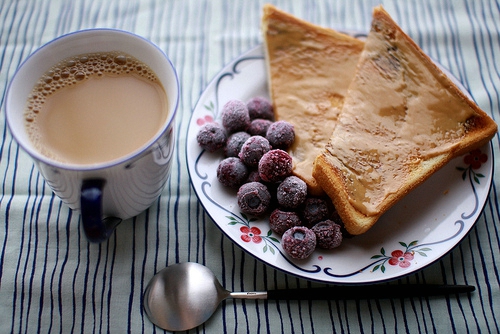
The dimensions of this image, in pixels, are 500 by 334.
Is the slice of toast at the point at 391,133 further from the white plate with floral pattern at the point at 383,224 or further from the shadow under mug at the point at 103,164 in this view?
the shadow under mug at the point at 103,164

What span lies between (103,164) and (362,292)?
2.63 ft

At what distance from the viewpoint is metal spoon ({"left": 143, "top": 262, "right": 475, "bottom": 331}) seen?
1369mm

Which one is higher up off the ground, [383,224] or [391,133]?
[391,133]

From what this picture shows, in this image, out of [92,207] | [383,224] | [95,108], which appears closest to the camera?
[92,207]

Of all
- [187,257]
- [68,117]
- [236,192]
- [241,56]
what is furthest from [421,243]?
[68,117]

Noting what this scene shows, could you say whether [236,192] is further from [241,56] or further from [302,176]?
[241,56]

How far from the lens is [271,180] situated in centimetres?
143

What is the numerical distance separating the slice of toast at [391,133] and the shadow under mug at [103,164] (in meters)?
0.47

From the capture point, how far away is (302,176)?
4.84 ft

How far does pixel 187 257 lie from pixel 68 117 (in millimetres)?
545

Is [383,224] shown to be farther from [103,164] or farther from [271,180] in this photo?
[103,164]

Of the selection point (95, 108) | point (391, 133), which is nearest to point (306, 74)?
point (391, 133)

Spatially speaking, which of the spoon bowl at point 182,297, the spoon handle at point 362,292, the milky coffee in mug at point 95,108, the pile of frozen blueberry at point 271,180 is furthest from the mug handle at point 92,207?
the spoon handle at point 362,292

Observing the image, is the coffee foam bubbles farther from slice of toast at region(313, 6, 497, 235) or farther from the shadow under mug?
slice of toast at region(313, 6, 497, 235)
